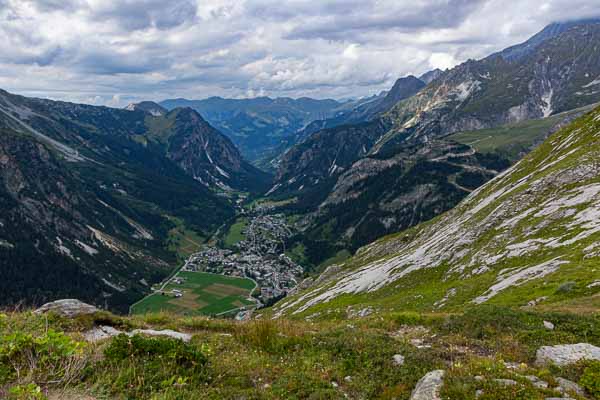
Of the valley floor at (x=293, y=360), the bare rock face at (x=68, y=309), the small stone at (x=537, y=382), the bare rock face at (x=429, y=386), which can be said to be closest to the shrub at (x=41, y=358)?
the valley floor at (x=293, y=360)

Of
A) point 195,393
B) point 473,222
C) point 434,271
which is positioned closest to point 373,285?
point 434,271

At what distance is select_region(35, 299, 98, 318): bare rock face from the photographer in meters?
18.6

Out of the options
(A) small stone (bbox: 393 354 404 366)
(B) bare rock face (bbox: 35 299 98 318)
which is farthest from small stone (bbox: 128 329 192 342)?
(A) small stone (bbox: 393 354 404 366)

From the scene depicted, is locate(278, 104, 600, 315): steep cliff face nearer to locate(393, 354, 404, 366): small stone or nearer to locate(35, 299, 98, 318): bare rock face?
locate(393, 354, 404, 366): small stone

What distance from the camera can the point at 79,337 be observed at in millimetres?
16109

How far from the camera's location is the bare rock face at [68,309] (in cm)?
1864

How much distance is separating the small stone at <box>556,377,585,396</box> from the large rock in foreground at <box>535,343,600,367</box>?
1.47 m

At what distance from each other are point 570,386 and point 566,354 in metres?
3.03

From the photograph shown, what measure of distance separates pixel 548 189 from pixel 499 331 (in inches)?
2226

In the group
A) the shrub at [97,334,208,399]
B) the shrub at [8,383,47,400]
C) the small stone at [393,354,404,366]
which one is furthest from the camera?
the small stone at [393,354,404,366]

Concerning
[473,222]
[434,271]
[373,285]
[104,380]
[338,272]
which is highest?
[104,380]

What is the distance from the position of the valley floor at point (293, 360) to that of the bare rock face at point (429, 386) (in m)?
0.09

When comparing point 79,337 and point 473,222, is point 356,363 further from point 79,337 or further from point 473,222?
point 473,222

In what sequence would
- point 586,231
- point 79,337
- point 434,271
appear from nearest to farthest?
point 79,337 → point 586,231 → point 434,271
